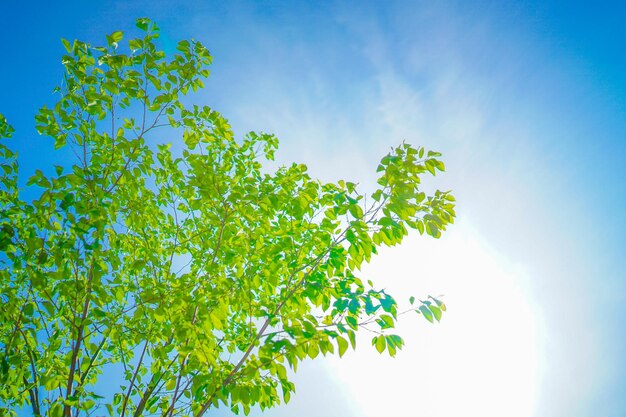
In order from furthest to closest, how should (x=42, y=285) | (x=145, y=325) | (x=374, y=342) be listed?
(x=145, y=325) → (x=42, y=285) → (x=374, y=342)

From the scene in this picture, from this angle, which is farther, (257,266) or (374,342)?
(257,266)

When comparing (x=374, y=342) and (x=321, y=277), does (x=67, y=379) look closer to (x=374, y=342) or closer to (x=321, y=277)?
(x=321, y=277)

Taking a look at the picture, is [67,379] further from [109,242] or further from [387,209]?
[387,209]

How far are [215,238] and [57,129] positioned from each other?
1.94m

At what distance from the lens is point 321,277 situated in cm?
324

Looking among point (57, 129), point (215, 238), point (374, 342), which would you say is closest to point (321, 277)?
point (374, 342)

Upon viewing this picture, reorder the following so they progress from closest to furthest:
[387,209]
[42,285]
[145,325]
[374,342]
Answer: [374,342]
[42,285]
[387,209]
[145,325]

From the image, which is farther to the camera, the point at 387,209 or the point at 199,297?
the point at 199,297

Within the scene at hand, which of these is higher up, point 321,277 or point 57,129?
point 57,129

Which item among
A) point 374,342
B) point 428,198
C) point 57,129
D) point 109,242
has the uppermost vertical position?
point 57,129

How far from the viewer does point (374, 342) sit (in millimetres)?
2229

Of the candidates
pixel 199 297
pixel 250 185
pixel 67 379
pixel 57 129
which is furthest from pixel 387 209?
pixel 67 379

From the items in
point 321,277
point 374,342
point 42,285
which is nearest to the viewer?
point 374,342

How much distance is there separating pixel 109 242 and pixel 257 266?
1.88m
